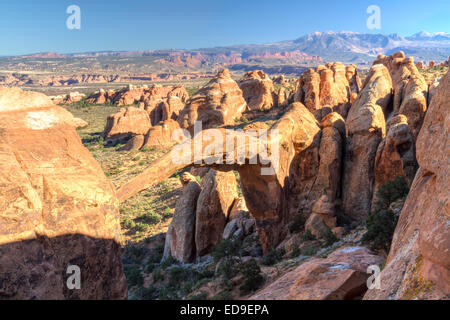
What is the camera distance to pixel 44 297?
185 inches

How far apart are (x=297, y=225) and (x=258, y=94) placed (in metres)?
39.5

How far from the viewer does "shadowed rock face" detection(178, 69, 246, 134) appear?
3841cm

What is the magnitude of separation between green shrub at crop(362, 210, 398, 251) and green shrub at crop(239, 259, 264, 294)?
3.20 m

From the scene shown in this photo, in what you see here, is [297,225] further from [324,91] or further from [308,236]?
[324,91]

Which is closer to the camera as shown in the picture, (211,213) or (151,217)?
(211,213)

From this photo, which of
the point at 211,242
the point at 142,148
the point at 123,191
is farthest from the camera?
the point at 142,148

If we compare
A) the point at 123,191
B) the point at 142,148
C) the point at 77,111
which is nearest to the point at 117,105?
the point at 77,111

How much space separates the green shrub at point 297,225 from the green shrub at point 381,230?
13.7 feet

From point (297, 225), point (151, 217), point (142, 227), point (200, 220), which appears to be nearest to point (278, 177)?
point (297, 225)

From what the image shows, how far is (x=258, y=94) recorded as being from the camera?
49562 mm

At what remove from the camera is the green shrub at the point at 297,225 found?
12.7m
